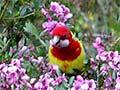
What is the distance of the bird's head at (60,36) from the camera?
1.94 metres

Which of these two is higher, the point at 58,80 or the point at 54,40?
the point at 54,40

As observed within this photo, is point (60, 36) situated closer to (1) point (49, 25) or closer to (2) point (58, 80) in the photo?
(1) point (49, 25)

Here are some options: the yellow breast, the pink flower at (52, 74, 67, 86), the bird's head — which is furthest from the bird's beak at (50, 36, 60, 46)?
the pink flower at (52, 74, 67, 86)

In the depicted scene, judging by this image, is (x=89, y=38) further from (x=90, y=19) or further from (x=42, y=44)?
(x=90, y=19)

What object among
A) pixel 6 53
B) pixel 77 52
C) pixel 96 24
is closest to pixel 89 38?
pixel 77 52

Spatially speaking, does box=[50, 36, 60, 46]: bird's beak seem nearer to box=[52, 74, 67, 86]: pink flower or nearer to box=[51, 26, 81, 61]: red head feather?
box=[51, 26, 81, 61]: red head feather

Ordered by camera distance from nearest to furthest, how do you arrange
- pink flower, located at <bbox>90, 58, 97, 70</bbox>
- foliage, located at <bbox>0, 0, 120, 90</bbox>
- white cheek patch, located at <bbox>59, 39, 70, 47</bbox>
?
foliage, located at <bbox>0, 0, 120, 90</bbox> → pink flower, located at <bbox>90, 58, 97, 70</bbox> → white cheek patch, located at <bbox>59, 39, 70, 47</bbox>

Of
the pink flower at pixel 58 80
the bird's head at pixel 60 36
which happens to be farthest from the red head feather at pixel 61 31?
the pink flower at pixel 58 80

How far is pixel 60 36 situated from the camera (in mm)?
1981

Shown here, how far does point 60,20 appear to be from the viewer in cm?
201

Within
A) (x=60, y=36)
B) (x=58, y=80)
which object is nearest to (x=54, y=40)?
(x=60, y=36)

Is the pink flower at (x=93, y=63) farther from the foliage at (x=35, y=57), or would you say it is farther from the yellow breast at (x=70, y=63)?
the yellow breast at (x=70, y=63)

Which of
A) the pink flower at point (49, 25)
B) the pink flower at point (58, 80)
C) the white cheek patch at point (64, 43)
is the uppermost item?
the pink flower at point (49, 25)

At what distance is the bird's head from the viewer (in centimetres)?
194
